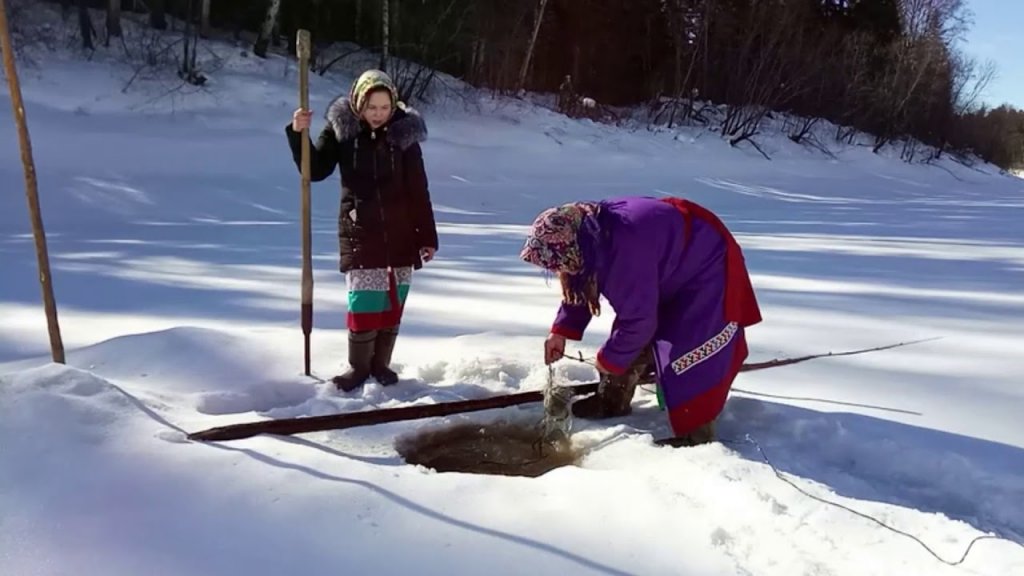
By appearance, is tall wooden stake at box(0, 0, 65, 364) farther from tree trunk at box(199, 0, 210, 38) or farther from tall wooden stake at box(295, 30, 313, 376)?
tree trunk at box(199, 0, 210, 38)

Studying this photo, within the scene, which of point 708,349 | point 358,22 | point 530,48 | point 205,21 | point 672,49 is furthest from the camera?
point 672,49

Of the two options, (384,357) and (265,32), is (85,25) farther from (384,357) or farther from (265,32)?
(384,357)

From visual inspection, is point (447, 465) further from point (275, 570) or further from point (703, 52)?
point (703, 52)

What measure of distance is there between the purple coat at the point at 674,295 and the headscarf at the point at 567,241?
33 millimetres

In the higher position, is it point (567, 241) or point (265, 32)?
point (265, 32)

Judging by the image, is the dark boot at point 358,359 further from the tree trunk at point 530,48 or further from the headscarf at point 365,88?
the tree trunk at point 530,48

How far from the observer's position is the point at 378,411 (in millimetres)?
2613

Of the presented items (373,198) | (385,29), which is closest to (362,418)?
(373,198)

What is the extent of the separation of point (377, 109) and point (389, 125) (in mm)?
78

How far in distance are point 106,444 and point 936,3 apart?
3242cm

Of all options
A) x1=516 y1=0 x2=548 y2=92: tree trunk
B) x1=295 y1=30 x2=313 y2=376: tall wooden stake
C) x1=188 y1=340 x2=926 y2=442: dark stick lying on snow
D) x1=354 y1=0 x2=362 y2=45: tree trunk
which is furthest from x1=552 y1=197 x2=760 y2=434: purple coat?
x1=516 y1=0 x2=548 y2=92: tree trunk

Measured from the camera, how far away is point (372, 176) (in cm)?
294

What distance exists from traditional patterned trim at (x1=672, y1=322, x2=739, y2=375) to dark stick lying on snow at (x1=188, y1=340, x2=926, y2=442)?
0.58 metres

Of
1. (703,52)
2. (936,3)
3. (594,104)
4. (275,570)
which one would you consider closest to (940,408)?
(275,570)
